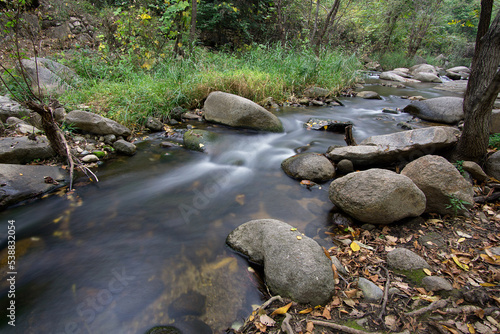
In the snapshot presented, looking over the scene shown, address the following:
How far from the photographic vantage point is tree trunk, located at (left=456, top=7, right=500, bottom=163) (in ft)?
10.00

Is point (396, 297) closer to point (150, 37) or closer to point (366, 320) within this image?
point (366, 320)

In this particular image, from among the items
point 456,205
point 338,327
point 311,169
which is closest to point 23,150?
point 311,169

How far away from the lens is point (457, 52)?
75.7 feet

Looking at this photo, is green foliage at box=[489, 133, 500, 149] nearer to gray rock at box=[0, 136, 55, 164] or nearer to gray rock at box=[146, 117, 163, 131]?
gray rock at box=[146, 117, 163, 131]

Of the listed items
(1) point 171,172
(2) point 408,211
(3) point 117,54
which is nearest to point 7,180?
(1) point 171,172

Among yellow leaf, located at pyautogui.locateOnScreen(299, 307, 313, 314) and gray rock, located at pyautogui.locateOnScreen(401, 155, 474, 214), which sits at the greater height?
gray rock, located at pyautogui.locateOnScreen(401, 155, 474, 214)

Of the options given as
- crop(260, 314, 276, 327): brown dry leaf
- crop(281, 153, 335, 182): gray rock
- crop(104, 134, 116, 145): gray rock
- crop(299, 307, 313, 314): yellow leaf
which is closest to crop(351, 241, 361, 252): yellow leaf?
crop(299, 307, 313, 314): yellow leaf

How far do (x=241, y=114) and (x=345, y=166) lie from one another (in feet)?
8.89

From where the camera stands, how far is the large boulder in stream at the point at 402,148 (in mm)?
3783

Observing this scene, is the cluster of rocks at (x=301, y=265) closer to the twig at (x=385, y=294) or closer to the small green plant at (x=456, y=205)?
the twig at (x=385, y=294)

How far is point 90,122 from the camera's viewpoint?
4730 mm

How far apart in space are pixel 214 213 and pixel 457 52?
2970cm

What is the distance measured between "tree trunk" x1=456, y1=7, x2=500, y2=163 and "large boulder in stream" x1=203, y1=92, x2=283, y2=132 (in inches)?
134

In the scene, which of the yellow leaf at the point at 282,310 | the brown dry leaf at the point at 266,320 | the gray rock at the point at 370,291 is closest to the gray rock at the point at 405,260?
the gray rock at the point at 370,291
